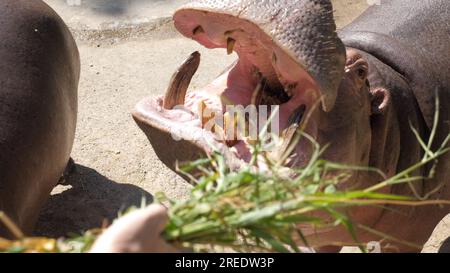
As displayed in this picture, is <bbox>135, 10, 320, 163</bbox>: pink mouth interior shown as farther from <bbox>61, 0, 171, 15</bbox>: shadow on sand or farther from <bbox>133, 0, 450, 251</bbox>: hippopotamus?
<bbox>61, 0, 171, 15</bbox>: shadow on sand

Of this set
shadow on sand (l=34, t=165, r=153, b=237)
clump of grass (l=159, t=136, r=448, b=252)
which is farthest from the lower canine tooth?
shadow on sand (l=34, t=165, r=153, b=237)

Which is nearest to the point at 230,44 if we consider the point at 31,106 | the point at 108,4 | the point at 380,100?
the point at 380,100

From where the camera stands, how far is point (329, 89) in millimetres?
1955

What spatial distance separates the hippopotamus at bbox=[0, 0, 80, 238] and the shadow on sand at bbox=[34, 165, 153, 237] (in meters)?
0.47

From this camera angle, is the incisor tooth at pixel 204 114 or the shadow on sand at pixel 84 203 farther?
the shadow on sand at pixel 84 203

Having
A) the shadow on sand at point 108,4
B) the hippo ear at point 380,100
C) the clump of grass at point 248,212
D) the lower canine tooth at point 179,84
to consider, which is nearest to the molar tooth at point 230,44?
the lower canine tooth at point 179,84

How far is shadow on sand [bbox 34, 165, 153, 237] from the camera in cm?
327

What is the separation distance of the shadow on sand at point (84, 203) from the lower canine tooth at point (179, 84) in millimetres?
1142

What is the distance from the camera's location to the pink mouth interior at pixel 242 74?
2.02m

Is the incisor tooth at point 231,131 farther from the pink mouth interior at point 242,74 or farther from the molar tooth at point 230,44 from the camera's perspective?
the molar tooth at point 230,44

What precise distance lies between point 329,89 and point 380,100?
16.8 inches

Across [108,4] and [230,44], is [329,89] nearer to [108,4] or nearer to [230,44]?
[230,44]

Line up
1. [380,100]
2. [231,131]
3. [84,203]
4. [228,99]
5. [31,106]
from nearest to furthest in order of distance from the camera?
[231,131] → [228,99] → [380,100] → [31,106] → [84,203]

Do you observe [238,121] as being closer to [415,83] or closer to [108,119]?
[415,83]
